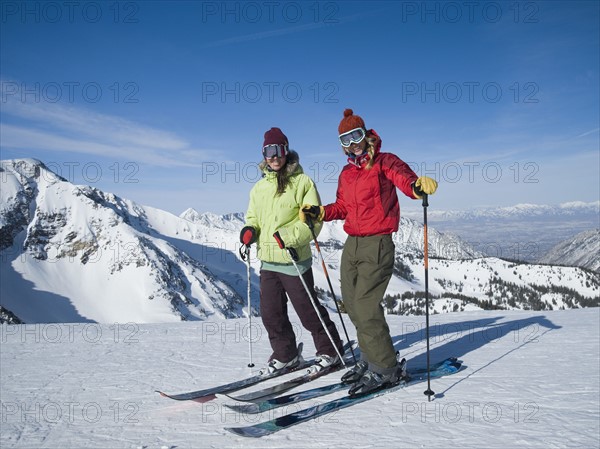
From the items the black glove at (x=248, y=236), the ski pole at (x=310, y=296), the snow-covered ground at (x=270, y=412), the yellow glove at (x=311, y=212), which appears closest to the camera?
the snow-covered ground at (x=270, y=412)

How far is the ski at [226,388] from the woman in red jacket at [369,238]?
875 mm

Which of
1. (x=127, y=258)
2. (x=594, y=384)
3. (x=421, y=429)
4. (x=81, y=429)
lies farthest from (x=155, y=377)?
(x=127, y=258)

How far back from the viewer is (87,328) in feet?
27.8

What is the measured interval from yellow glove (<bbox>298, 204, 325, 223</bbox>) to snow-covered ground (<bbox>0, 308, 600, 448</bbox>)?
1.90 m

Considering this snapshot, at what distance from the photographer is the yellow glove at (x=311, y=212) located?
459 cm

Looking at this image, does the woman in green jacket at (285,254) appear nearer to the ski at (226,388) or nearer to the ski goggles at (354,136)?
the ski at (226,388)

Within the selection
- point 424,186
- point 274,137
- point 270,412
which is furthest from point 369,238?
point 270,412

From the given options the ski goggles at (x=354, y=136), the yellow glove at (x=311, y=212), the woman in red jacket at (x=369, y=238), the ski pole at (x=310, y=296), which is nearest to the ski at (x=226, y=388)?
the ski pole at (x=310, y=296)

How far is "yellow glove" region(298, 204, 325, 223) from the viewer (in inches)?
181

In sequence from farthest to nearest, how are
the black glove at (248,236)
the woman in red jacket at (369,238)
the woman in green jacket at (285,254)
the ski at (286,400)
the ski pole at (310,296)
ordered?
the black glove at (248,236) < the woman in green jacket at (285,254) < the ski pole at (310,296) < the woman in red jacket at (369,238) < the ski at (286,400)

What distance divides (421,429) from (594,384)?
2499mm

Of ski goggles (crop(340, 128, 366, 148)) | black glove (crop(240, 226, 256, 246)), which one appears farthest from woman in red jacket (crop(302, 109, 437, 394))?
black glove (crop(240, 226, 256, 246))

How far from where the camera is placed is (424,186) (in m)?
3.82

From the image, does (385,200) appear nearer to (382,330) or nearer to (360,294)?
(360,294)
